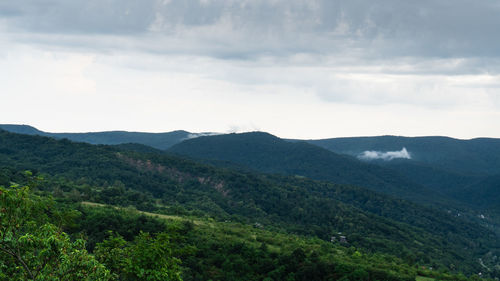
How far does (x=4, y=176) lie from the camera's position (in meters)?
94.0

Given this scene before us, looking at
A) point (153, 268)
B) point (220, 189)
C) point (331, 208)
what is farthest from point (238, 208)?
point (153, 268)

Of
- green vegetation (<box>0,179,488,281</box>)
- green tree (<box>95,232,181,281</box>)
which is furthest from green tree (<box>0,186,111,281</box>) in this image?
green tree (<box>95,232,181,281</box>)

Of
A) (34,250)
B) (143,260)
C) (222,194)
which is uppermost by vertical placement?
(34,250)

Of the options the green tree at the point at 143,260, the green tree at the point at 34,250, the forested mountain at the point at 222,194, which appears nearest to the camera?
the green tree at the point at 34,250

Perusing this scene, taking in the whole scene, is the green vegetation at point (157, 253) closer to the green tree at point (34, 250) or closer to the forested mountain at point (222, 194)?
the green tree at point (34, 250)

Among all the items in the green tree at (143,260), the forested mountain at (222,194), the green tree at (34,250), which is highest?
the green tree at (34,250)

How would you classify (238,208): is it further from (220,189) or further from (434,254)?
(434,254)

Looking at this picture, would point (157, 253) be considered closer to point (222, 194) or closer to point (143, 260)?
point (143, 260)

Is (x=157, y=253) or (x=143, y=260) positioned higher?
(x=157, y=253)

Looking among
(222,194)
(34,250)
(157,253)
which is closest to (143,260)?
(157,253)

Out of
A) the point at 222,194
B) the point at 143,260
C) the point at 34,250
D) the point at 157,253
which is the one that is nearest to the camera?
the point at 34,250

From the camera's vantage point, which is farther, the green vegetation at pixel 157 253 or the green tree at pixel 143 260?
the green tree at pixel 143 260

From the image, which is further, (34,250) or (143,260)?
(143,260)

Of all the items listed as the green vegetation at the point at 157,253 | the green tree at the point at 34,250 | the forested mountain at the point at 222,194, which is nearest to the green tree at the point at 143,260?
the green vegetation at the point at 157,253
